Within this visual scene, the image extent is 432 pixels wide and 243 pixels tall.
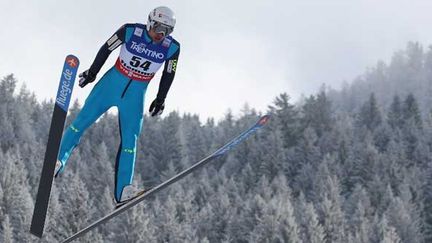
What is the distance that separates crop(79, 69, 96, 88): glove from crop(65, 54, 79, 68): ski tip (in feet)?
2.53

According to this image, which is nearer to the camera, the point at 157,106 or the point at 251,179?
the point at 157,106

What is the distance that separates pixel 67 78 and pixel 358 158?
7623 centimetres

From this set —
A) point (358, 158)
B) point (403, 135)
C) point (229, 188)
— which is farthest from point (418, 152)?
point (229, 188)

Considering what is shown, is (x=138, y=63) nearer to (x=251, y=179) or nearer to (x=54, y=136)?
(x=54, y=136)

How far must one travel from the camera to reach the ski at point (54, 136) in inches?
305

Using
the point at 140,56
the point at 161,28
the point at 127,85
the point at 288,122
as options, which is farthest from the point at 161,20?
the point at 288,122

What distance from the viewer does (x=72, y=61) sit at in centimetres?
771

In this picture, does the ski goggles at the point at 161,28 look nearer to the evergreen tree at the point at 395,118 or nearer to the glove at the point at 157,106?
the glove at the point at 157,106

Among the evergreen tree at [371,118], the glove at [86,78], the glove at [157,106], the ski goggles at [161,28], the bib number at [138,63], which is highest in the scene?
the evergreen tree at [371,118]

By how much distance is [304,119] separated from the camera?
93.5 m

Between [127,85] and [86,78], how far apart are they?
1.64 ft

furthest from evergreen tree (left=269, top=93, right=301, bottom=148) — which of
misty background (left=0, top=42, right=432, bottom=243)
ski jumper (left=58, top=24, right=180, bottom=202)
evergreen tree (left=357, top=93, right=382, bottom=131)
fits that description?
ski jumper (left=58, top=24, right=180, bottom=202)

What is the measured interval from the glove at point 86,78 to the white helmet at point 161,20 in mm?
853

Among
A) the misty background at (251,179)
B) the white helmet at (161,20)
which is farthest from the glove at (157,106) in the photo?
the misty background at (251,179)
